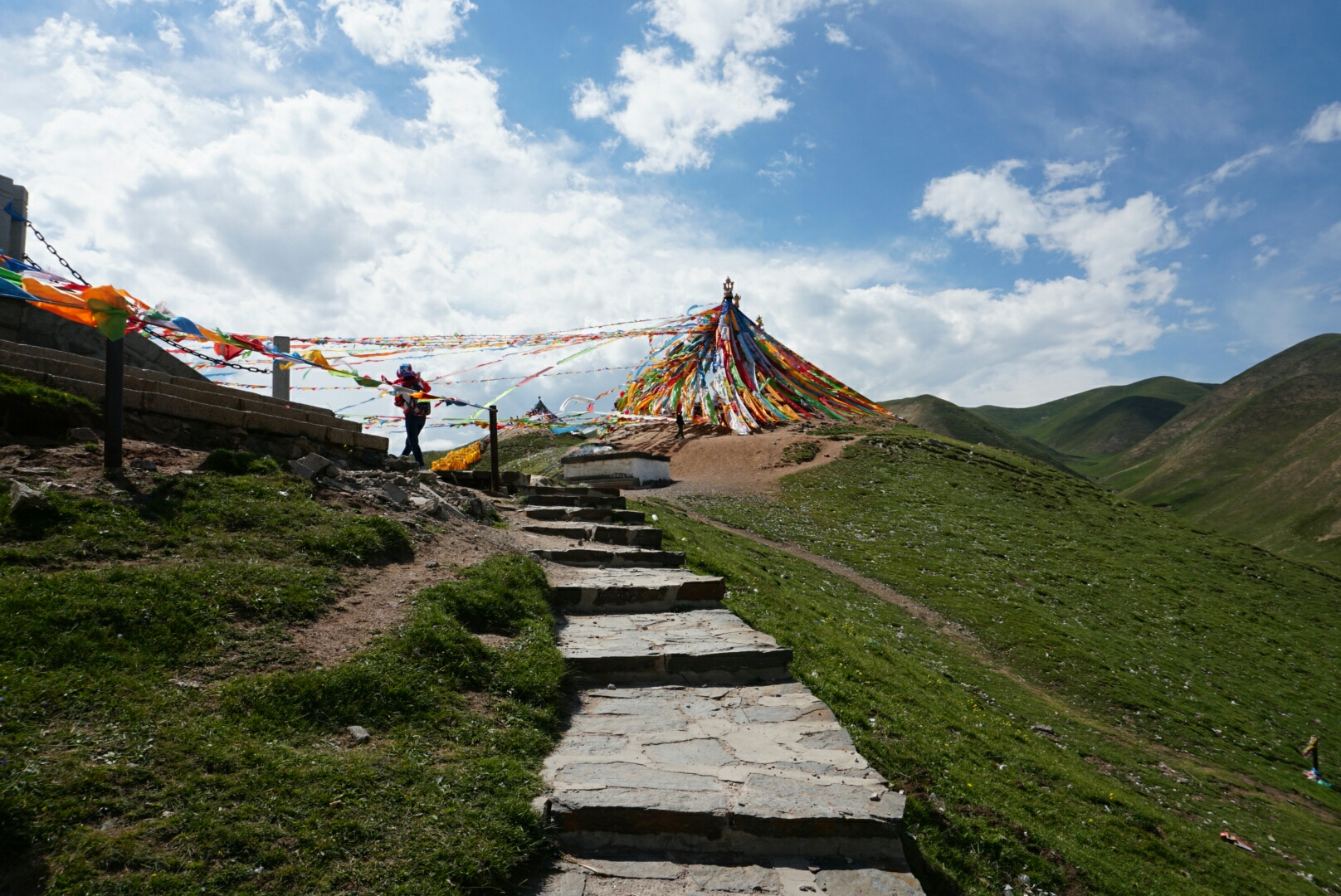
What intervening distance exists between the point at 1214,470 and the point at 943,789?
97.2m

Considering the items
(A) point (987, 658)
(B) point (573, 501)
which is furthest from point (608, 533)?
(A) point (987, 658)

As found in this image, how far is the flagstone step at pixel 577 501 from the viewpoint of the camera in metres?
13.1

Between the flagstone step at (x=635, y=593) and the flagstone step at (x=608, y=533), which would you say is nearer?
the flagstone step at (x=635, y=593)

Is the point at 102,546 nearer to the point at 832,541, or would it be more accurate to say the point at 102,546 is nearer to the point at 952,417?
the point at 832,541

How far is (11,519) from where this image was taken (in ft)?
17.4

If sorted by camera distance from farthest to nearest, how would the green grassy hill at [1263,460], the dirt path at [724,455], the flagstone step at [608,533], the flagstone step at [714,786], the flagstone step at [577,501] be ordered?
the green grassy hill at [1263,460] < the dirt path at [724,455] < the flagstone step at [577,501] < the flagstone step at [608,533] < the flagstone step at [714,786]

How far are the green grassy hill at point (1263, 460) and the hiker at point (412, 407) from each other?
199ft

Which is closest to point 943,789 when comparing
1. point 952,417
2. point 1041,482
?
point 1041,482

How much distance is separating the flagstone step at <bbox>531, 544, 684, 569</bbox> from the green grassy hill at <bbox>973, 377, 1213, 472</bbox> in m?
126

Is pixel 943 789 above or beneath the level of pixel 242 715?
beneath

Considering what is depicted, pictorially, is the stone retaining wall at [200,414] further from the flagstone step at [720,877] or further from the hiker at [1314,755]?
the hiker at [1314,755]

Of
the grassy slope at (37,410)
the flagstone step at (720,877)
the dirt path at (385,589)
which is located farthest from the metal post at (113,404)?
the flagstone step at (720,877)

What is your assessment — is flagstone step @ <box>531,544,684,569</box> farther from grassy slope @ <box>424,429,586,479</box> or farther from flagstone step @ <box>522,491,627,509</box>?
grassy slope @ <box>424,429,586,479</box>

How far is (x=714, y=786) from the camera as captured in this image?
4.34 m
